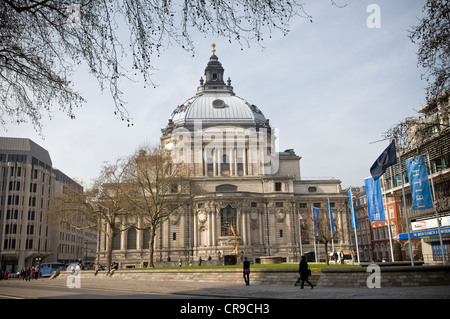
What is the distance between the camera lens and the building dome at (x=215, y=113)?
9375 cm

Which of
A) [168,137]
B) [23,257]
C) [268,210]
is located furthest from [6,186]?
[268,210]

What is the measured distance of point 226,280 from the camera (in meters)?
32.1

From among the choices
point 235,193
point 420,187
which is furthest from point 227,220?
point 420,187

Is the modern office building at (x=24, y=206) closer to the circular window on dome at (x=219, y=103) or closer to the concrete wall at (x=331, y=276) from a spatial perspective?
the circular window on dome at (x=219, y=103)

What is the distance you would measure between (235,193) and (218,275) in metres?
45.0

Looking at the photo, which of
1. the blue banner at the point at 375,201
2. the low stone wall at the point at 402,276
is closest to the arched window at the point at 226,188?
the blue banner at the point at 375,201

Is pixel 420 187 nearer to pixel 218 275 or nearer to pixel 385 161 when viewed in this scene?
pixel 385 161

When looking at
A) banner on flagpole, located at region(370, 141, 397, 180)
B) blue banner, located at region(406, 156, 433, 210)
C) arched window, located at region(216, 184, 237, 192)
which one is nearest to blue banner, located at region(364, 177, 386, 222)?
blue banner, located at region(406, 156, 433, 210)

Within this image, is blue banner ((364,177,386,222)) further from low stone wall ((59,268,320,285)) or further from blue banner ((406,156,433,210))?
low stone wall ((59,268,320,285))

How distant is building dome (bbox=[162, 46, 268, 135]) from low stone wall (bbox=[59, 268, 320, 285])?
2076 inches

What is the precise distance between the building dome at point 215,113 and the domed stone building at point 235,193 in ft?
0.75

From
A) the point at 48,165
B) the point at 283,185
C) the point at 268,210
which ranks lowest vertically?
the point at 268,210
